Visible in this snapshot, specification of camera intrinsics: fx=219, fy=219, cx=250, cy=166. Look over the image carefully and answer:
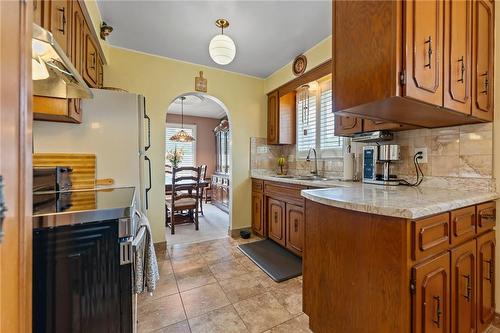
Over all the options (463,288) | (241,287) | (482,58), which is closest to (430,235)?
(463,288)

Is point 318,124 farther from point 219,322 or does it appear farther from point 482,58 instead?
point 219,322

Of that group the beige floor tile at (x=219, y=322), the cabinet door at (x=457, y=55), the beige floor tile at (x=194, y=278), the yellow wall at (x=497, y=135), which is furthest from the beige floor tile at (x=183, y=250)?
the cabinet door at (x=457, y=55)

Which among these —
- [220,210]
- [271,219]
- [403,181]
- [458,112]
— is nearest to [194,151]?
[220,210]

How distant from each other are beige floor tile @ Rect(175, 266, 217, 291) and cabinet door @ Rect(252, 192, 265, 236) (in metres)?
1.12

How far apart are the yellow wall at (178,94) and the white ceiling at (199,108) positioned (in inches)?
58.4

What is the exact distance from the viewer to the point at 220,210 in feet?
16.9

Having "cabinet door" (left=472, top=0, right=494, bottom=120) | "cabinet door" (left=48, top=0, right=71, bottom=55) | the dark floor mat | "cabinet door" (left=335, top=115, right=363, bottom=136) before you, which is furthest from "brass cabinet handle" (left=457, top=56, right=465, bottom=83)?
"cabinet door" (left=48, top=0, right=71, bottom=55)

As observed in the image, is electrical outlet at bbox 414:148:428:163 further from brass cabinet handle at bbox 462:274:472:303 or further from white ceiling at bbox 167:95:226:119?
white ceiling at bbox 167:95:226:119

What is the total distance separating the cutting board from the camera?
5.36 ft

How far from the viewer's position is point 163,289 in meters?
1.94

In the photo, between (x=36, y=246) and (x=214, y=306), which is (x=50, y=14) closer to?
(x=36, y=246)

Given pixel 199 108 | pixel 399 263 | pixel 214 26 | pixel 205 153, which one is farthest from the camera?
pixel 205 153

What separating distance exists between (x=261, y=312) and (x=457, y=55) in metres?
2.11

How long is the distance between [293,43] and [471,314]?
9.02ft
